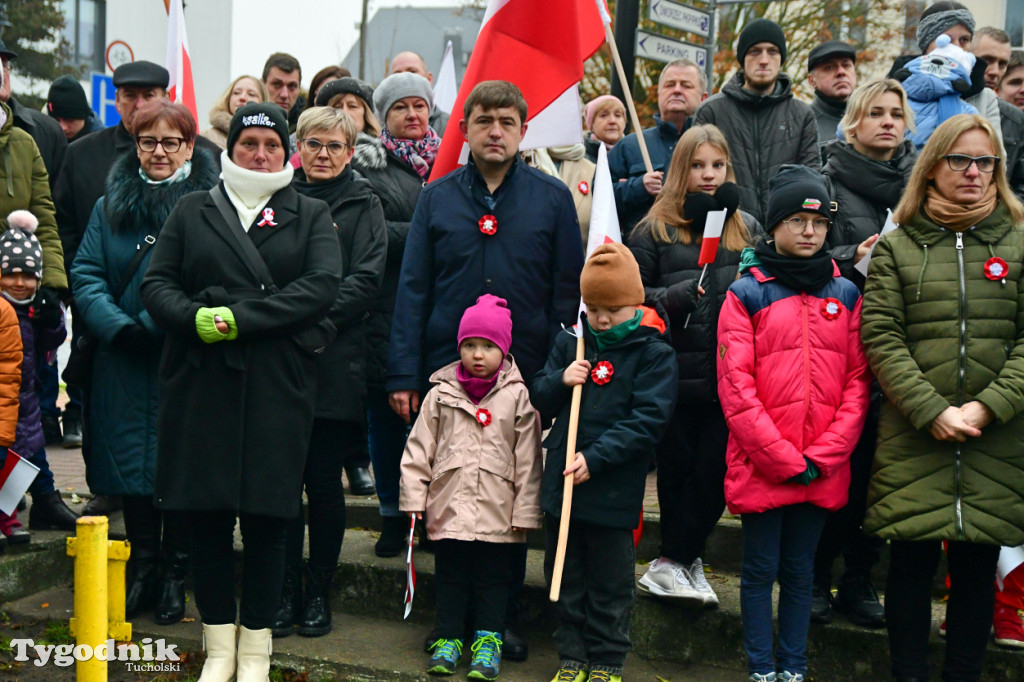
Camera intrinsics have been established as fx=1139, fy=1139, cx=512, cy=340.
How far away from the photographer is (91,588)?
4199 mm

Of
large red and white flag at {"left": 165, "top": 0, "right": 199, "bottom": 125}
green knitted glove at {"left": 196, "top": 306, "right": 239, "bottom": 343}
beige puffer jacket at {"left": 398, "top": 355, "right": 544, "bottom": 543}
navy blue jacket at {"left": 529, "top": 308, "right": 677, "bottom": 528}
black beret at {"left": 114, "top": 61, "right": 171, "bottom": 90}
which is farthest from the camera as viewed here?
large red and white flag at {"left": 165, "top": 0, "right": 199, "bottom": 125}

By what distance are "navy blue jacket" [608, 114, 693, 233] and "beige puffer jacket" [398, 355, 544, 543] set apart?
4.83 feet

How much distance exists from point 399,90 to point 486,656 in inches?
118

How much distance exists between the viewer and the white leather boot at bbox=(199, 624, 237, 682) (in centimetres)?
452

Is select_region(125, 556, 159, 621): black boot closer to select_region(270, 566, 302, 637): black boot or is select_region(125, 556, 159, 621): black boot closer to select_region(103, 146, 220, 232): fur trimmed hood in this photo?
select_region(270, 566, 302, 637): black boot

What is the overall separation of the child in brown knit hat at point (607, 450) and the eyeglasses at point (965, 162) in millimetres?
1275

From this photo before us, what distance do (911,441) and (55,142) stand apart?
5.05 metres

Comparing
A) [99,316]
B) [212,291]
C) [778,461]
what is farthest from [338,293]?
[778,461]

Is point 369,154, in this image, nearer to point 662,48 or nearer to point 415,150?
point 415,150

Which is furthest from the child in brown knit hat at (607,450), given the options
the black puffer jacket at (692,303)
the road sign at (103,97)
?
the road sign at (103,97)

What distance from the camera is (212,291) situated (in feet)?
14.4

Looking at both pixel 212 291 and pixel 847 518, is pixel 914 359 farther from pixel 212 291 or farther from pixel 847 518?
pixel 212 291

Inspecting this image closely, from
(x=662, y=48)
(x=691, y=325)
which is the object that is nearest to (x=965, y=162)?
(x=691, y=325)

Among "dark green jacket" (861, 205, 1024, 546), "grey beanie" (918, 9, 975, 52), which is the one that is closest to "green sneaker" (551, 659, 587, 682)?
"dark green jacket" (861, 205, 1024, 546)
